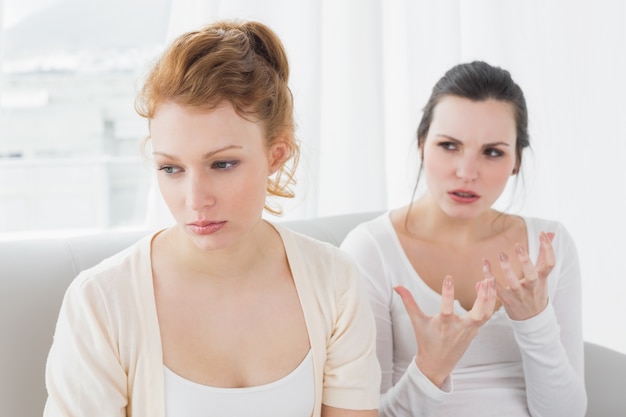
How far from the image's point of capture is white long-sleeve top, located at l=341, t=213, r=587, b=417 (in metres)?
1.74

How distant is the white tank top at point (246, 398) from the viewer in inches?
53.6

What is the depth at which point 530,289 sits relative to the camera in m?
1.67

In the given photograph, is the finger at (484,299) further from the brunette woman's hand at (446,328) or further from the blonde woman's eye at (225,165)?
the blonde woman's eye at (225,165)

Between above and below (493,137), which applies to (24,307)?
below

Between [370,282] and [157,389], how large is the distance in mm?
553

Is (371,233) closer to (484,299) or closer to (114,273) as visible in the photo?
(484,299)

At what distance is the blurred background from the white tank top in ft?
3.44

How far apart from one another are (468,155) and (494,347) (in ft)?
1.28

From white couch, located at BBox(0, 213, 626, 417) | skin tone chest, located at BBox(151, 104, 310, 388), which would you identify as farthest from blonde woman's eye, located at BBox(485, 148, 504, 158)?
white couch, located at BBox(0, 213, 626, 417)

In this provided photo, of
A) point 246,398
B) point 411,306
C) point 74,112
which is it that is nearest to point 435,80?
point 74,112

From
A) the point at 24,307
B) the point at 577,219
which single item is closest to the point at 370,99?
the point at 577,219

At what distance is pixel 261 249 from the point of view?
1519 mm

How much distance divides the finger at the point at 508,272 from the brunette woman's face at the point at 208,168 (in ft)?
1.55

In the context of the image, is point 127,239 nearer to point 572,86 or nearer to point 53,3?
point 53,3
